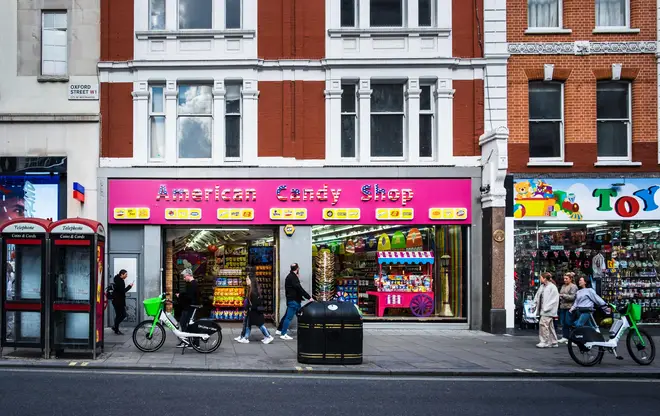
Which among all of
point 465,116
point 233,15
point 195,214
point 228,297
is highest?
point 233,15

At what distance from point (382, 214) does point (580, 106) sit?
6284 mm

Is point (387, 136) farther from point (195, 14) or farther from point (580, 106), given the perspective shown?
point (195, 14)

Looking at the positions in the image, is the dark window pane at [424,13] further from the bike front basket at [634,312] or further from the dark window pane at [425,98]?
the bike front basket at [634,312]

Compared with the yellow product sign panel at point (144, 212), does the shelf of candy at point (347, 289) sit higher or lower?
lower

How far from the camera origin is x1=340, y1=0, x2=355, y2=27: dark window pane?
67.6ft

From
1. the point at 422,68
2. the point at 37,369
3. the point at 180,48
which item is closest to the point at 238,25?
the point at 180,48

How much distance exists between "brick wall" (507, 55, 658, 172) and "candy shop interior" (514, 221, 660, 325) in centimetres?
172

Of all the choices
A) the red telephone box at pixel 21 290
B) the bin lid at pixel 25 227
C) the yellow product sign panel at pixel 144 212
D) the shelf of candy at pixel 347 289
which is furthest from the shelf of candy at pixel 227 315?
the bin lid at pixel 25 227

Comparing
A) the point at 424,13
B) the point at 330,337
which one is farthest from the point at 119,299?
the point at 424,13

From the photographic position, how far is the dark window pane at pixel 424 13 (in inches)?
814

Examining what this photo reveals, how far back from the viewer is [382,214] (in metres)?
20.1

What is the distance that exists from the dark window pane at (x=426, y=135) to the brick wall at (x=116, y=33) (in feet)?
27.5

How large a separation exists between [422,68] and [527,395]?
1148 cm

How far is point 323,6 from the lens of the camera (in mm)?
20359
